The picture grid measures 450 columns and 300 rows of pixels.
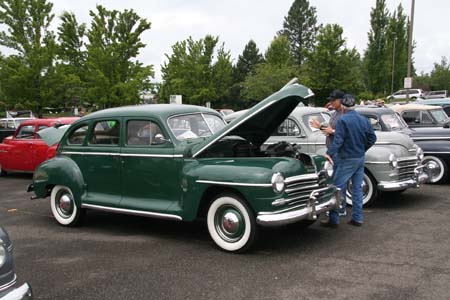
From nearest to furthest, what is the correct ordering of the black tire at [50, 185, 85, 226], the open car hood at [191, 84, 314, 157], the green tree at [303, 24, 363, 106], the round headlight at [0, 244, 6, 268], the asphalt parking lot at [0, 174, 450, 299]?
1. the round headlight at [0, 244, 6, 268]
2. the asphalt parking lot at [0, 174, 450, 299]
3. the open car hood at [191, 84, 314, 157]
4. the black tire at [50, 185, 85, 226]
5. the green tree at [303, 24, 363, 106]

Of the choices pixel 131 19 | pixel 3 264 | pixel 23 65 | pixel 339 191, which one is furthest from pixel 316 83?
pixel 3 264

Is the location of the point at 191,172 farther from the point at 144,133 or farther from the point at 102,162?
the point at 102,162

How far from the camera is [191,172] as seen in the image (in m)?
5.58

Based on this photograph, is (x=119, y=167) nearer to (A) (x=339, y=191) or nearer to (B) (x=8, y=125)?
(A) (x=339, y=191)

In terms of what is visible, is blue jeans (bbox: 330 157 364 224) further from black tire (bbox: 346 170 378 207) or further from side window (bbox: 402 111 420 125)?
side window (bbox: 402 111 420 125)

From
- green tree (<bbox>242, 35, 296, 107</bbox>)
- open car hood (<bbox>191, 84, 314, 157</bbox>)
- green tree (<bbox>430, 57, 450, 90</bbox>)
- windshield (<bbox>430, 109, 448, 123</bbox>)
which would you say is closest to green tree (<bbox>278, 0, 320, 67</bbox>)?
green tree (<bbox>430, 57, 450, 90</bbox>)

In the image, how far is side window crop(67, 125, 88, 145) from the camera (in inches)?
273

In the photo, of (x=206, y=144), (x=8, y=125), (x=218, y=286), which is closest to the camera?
(x=218, y=286)

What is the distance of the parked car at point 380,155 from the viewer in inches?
299

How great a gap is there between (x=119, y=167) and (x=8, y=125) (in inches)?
543

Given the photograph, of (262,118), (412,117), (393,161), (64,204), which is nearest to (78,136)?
(64,204)

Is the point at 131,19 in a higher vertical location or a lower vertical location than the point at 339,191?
higher

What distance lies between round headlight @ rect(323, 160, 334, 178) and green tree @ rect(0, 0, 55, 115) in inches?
790

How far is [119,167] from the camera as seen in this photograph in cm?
637
